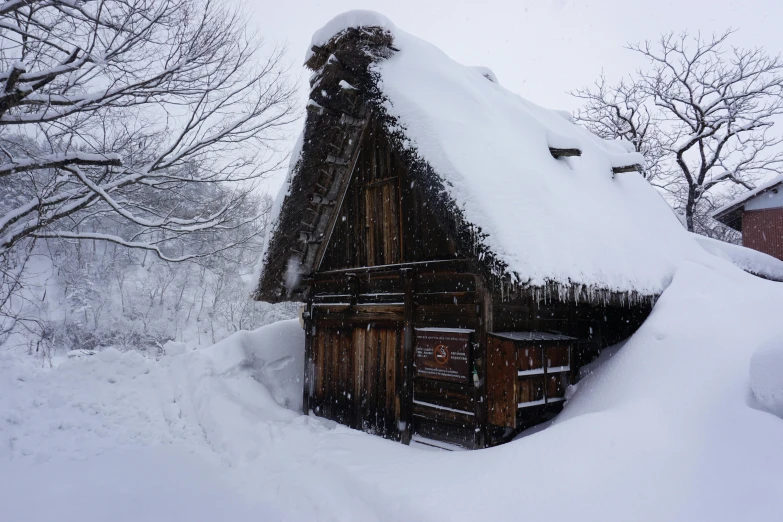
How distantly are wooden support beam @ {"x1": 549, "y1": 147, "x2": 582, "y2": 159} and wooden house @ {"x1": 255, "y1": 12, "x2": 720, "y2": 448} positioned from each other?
3 cm

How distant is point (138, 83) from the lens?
5.64 meters

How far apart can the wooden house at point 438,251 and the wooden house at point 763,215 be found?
7.38 m

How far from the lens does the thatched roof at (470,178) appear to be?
513 centimetres

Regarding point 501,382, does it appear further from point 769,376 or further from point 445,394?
point 769,376

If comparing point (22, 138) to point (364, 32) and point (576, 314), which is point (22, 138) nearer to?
point (364, 32)

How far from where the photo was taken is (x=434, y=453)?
16.3 ft

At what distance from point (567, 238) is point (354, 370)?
419 centimetres

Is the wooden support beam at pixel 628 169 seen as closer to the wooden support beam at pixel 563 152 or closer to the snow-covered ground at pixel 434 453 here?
the wooden support beam at pixel 563 152

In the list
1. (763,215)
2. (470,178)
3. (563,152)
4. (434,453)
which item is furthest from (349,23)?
(763,215)

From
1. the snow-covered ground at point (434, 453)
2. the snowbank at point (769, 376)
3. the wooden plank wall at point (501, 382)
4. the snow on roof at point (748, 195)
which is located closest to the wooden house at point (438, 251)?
the wooden plank wall at point (501, 382)

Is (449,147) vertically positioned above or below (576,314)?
above

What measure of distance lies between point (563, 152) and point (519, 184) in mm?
2532

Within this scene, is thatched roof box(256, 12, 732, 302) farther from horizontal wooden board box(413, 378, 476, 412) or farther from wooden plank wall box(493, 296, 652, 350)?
horizontal wooden board box(413, 378, 476, 412)

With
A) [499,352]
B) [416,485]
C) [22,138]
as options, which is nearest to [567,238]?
[499,352]
